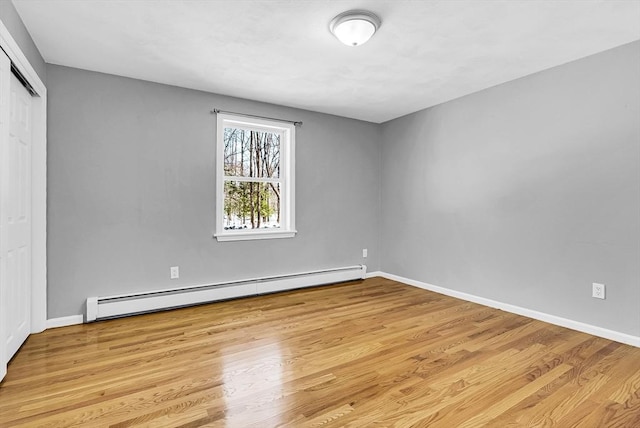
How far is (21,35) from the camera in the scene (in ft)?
7.64

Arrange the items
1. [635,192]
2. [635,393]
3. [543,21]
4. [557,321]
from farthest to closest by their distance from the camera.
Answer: [557,321]
[635,192]
[543,21]
[635,393]

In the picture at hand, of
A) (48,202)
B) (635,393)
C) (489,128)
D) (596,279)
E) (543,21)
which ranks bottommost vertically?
(635,393)

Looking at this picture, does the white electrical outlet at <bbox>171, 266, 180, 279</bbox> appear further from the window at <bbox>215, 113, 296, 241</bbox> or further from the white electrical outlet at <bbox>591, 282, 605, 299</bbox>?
the white electrical outlet at <bbox>591, 282, 605, 299</bbox>

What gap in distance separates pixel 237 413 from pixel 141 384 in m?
0.73

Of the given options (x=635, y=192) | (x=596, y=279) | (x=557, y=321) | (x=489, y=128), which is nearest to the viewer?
(x=635, y=192)

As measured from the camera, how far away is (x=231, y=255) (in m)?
3.93

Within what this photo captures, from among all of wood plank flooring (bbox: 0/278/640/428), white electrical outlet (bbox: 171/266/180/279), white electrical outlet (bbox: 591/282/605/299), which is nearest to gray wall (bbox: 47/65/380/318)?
white electrical outlet (bbox: 171/266/180/279)

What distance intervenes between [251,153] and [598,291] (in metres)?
3.86

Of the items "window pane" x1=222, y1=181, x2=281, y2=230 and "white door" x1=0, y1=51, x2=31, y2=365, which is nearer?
"white door" x1=0, y1=51, x2=31, y2=365

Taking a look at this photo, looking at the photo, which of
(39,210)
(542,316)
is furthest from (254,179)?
(542,316)

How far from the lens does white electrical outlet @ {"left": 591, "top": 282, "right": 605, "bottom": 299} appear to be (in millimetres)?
2777

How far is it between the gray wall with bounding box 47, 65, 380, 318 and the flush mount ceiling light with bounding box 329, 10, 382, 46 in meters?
1.95

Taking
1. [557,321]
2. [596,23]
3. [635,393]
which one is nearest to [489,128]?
[596,23]

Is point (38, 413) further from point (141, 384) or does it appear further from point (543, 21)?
point (543, 21)
